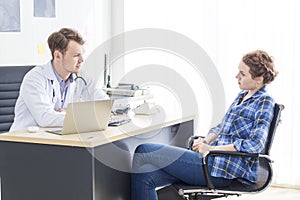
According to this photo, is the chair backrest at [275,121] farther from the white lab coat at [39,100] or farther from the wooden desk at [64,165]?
the white lab coat at [39,100]

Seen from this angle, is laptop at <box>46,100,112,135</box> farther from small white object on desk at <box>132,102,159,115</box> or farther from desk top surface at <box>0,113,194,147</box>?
small white object on desk at <box>132,102,159,115</box>

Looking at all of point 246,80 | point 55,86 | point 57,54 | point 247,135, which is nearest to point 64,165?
point 55,86

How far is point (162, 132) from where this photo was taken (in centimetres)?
297

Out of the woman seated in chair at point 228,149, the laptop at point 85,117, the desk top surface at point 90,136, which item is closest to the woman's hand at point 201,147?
the woman seated in chair at point 228,149

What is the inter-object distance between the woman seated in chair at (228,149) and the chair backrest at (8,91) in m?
1.04

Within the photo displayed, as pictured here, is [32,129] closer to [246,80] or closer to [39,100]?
[39,100]

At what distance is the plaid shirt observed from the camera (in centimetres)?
244

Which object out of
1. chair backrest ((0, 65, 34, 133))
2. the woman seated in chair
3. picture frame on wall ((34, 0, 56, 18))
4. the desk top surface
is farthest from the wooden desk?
picture frame on wall ((34, 0, 56, 18))

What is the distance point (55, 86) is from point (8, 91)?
0.55 meters

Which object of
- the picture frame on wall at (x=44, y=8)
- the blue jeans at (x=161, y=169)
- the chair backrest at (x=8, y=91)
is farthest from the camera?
the picture frame on wall at (x=44, y=8)

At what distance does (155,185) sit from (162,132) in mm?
444

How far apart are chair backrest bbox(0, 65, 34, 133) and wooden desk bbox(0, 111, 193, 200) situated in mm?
805

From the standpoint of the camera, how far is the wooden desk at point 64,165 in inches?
90.3

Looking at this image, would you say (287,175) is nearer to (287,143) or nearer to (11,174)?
(287,143)
